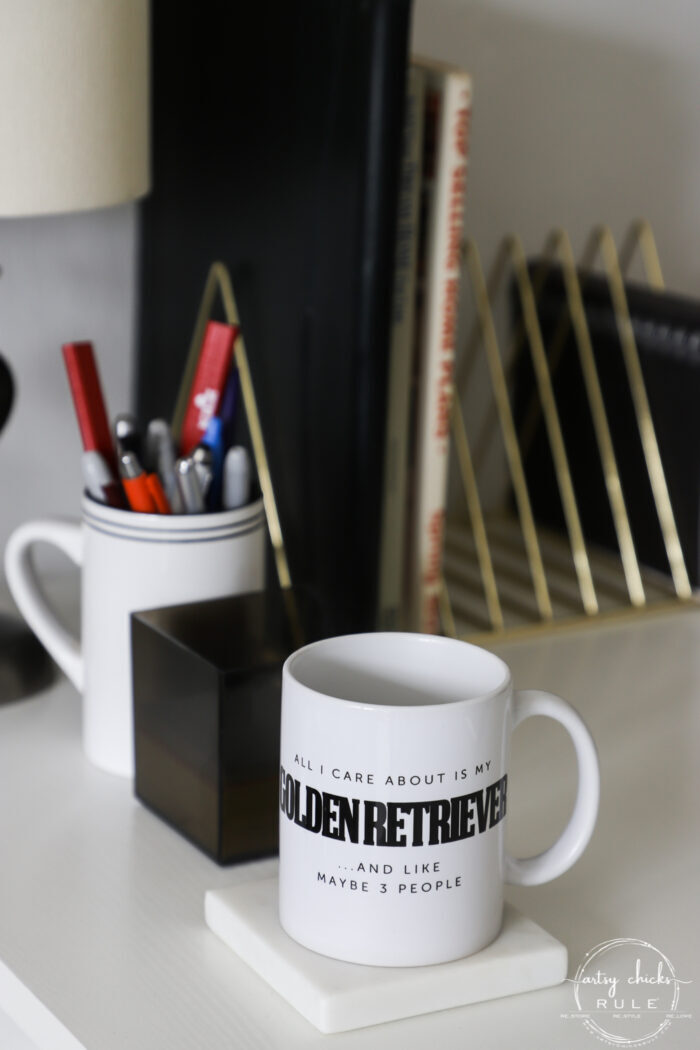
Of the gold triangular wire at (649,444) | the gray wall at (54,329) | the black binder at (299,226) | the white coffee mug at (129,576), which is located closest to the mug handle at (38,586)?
the white coffee mug at (129,576)

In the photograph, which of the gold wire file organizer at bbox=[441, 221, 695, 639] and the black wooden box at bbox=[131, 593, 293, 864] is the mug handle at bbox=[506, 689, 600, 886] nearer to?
the black wooden box at bbox=[131, 593, 293, 864]

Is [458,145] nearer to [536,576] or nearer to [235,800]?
[536,576]

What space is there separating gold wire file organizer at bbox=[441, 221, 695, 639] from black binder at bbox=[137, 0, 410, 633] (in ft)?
0.39

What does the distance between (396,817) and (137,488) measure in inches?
9.1

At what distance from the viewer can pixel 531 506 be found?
1037mm

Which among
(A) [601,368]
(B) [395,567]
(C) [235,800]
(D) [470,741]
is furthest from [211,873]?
(A) [601,368]

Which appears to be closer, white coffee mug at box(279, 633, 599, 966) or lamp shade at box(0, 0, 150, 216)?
white coffee mug at box(279, 633, 599, 966)

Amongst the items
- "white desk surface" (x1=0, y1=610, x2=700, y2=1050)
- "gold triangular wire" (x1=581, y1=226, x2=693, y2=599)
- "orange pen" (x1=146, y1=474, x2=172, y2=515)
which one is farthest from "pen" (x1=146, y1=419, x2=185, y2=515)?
"gold triangular wire" (x1=581, y1=226, x2=693, y2=599)

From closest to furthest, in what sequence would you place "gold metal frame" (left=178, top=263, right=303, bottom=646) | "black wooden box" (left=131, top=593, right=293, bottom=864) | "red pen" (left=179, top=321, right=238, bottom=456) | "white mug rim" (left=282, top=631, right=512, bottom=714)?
1. "white mug rim" (left=282, top=631, right=512, bottom=714)
2. "black wooden box" (left=131, top=593, right=293, bottom=864)
3. "red pen" (left=179, top=321, right=238, bottom=456)
4. "gold metal frame" (left=178, top=263, right=303, bottom=646)

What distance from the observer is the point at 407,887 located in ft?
1.38

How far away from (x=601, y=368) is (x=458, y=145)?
25cm

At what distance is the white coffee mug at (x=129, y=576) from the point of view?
1.91 feet

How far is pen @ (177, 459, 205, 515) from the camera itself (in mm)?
587

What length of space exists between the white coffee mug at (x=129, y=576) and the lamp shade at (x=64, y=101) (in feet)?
0.47
